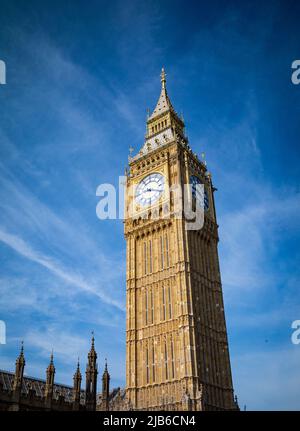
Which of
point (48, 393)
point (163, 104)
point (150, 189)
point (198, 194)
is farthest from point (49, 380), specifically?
point (163, 104)

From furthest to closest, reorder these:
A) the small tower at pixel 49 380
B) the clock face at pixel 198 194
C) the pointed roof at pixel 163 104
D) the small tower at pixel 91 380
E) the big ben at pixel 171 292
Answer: the pointed roof at pixel 163 104 → the clock face at pixel 198 194 → the big ben at pixel 171 292 → the small tower at pixel 91 380 → the small tower at pixel 49 380

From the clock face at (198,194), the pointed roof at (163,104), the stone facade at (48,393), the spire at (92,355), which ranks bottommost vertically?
the stone facade at (48,393)

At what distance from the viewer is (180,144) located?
224 feet

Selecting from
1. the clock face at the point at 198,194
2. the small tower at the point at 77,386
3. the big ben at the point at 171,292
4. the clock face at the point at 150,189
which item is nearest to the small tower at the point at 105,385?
the small tower at the point at 77,386

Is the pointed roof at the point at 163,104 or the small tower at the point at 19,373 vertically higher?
the pointed roof at the point at 163,104

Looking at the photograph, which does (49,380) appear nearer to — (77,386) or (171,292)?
(77,386)

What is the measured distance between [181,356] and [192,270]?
1117 centimetres

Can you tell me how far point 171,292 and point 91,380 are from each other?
15936 mm

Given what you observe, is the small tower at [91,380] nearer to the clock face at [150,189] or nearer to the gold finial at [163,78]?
the clock face at [150,189]

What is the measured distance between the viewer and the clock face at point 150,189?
2534 inches

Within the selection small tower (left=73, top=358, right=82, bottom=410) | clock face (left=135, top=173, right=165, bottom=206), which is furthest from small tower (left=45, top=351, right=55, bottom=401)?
clock face (left=135, top=173, right=165, bottom=206)

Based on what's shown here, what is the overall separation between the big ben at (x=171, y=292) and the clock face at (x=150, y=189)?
0.16 metres

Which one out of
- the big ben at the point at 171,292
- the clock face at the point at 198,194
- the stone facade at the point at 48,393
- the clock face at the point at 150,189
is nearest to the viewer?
the stone facade at the point at 48,393
